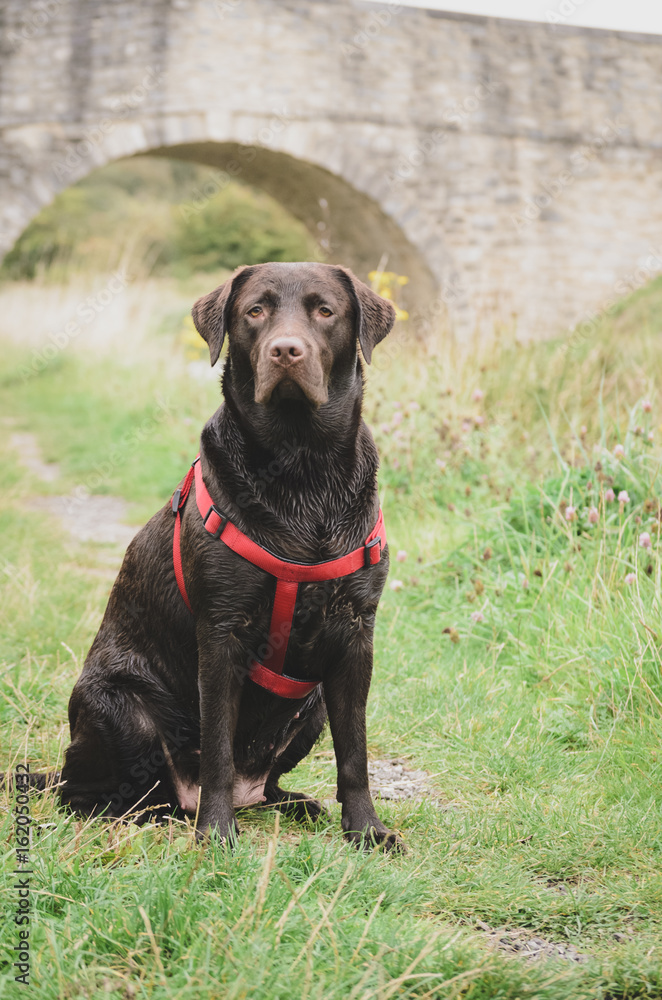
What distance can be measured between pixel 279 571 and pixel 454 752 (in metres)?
1.12

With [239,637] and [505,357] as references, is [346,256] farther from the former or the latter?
[239,637]

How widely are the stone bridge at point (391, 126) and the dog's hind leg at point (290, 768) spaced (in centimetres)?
712

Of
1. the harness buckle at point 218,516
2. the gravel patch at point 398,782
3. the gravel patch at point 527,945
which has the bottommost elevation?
the gravel patch at point 398,782

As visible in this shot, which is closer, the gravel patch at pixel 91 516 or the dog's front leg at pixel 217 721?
the dog's front leg at pixel 217 721

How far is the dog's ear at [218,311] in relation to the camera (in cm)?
222

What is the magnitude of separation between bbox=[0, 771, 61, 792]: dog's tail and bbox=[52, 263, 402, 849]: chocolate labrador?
7 cm

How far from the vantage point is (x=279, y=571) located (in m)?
1.99

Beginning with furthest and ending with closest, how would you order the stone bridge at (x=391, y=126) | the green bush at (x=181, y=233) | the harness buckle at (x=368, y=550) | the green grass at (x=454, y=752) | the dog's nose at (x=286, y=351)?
the green bush at (x=181, y=233) < the stone bridge at (x=391, y=126) < the harness buckle at (x=368, y=550) < the dog's nose at (x=286, y=351) < the green grass at (x=454, y=752)

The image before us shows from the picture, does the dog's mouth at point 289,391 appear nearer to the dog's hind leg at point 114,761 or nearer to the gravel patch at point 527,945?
the dog's hind leg at point 114,761

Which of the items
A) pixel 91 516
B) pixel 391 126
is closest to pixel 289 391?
pixel 91 516

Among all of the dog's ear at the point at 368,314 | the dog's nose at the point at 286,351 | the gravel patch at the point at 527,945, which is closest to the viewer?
the gravel patch at the point at 527,945

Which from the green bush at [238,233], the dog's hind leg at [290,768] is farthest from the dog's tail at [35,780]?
the green bush at [238,233]

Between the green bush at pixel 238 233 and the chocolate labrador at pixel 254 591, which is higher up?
the green bush at pixel 238 233

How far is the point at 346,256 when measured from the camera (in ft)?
44.1
